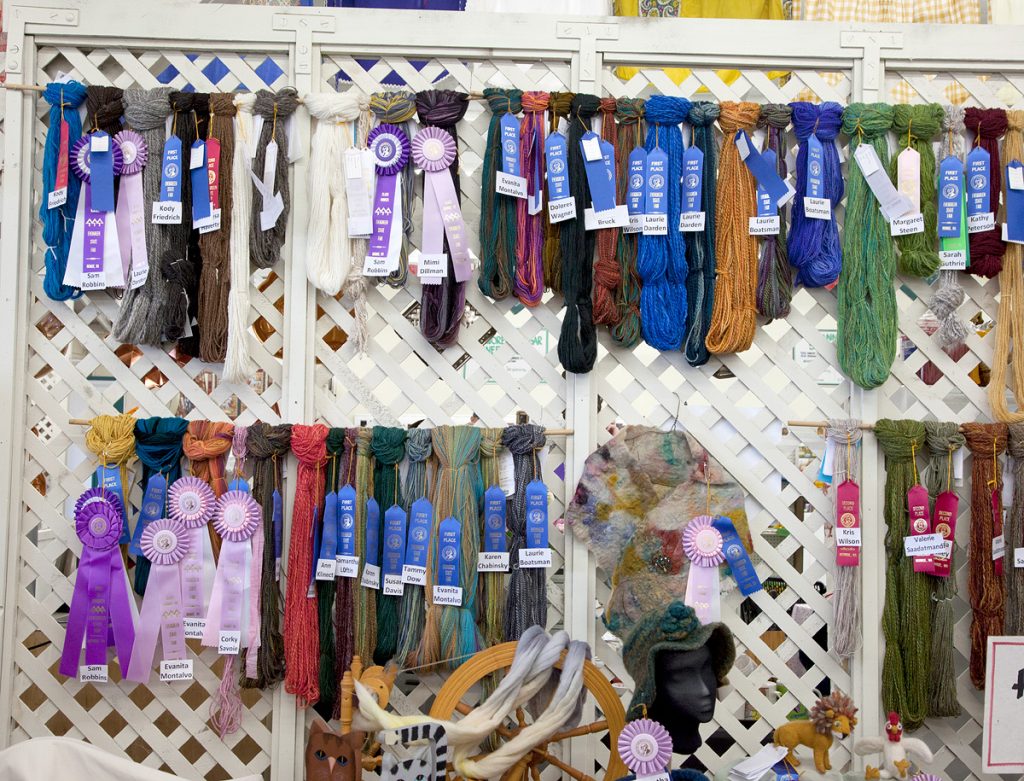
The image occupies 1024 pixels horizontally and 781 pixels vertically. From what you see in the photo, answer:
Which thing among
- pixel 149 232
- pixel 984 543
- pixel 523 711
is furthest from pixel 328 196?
pixel 984 543

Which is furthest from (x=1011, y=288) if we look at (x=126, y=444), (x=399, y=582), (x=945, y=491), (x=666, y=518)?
(x=126, y=444)

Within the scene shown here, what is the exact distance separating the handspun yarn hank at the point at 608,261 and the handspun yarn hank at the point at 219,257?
1.13m

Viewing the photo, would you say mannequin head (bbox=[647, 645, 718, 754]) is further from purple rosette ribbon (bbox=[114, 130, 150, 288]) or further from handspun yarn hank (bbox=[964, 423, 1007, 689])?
purple rosette ribbon (bbox=[114, 130, 150, 288])

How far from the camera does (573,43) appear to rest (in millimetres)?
2818

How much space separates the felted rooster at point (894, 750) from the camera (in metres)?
2.23

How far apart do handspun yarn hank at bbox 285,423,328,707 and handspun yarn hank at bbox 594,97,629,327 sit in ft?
3.00

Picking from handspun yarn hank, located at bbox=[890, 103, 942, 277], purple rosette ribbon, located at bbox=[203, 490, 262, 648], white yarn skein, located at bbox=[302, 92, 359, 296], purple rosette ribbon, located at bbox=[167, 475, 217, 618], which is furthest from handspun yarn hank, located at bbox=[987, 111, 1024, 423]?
purple rosette ribbon, located at bbox=[167, 475, 217, 618]

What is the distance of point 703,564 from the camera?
2707 mm

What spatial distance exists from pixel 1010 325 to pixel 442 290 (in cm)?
175

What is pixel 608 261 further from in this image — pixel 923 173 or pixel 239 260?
pixel 239 260

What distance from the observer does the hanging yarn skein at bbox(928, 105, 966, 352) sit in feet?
9.16

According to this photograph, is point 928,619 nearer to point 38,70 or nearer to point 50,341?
point 50,341

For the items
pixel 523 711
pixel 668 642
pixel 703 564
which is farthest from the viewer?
pixel 703 564

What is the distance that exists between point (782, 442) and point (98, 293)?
7.16 ft
